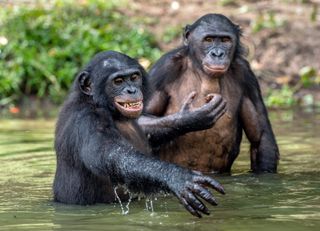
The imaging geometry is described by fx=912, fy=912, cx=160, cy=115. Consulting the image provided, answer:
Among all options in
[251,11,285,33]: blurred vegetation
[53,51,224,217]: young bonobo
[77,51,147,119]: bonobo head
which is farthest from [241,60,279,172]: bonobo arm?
[251,11,285,33]: blurred vegetation

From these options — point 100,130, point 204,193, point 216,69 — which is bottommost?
point 204,193

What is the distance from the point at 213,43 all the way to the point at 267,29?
9563 millimetres

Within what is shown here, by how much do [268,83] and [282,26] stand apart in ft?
6.57

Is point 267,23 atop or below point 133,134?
atop

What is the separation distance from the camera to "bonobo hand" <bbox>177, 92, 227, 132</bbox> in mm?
9062

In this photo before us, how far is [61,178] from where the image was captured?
8.52m

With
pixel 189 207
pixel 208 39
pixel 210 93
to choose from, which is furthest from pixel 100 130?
pixel 208 39

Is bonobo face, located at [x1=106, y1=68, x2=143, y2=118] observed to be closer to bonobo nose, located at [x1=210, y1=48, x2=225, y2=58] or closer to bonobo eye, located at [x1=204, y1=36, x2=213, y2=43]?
bonobo nose, located at [x1=210, y1=48, x2=225, y2=58]

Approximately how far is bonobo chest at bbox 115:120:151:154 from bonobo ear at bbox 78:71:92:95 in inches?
15.9

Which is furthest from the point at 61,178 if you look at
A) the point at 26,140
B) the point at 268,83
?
the point at 268,83

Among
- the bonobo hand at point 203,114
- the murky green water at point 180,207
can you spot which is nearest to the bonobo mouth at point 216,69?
the bonobo hand at point 203,114

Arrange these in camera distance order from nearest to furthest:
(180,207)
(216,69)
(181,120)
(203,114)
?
(180,207), (203,114), (181,120), (216,69)

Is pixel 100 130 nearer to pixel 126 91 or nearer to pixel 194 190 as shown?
pixel 126 91

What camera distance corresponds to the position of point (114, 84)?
27.4 ft
